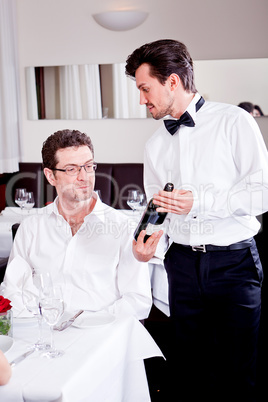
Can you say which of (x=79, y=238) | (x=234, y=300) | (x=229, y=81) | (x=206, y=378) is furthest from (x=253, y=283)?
(x=229, y=81)

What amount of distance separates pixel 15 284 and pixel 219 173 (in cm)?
82

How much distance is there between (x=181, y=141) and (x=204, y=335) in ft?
2.54

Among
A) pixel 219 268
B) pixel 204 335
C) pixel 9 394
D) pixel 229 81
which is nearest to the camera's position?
pixel 9 394

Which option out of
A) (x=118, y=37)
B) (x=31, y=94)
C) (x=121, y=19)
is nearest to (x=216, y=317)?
(x=121, y=19)

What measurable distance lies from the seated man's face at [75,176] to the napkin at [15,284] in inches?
11.9

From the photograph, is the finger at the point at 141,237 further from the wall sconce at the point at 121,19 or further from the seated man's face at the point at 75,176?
the wall sconce at the point at 121,19

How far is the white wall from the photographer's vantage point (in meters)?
4.90

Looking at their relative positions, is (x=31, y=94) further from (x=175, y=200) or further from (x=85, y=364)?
(x=85, y=364)

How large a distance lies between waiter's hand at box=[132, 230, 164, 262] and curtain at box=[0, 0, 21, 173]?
352cm

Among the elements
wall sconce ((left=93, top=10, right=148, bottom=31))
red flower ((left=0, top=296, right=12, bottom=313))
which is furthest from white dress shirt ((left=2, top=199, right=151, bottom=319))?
wall sconce ((left=93, top=10, right=148, bottom=31))

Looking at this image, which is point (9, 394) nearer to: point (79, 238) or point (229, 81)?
point (79, 238)

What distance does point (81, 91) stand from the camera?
5203mm

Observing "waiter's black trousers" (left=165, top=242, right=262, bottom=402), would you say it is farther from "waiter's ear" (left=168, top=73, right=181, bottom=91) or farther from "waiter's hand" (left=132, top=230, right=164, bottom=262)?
"waiter's ear" (left=168, top=73, right=181, bottom=91)

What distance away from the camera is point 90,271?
189cm
